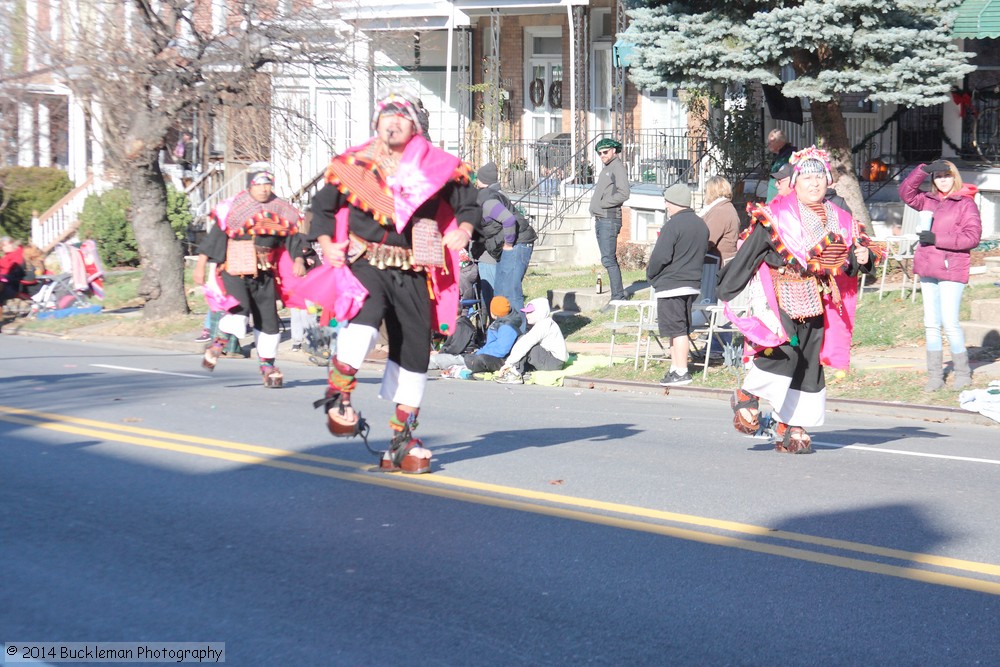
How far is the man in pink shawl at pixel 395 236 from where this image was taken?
25.4ft

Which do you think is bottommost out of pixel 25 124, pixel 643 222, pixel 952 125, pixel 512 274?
pixel 512 274

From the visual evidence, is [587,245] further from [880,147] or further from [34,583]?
[34,583]

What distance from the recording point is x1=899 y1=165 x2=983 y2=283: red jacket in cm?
1181

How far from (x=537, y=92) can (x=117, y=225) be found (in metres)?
10.2

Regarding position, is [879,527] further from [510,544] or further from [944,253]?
[944,253]

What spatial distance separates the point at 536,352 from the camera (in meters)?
15.2

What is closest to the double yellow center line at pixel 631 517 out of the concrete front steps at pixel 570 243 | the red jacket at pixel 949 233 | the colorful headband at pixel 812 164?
the colorful headband at pixel 812 164

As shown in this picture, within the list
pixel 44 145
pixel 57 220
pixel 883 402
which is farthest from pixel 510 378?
pixel 44 145

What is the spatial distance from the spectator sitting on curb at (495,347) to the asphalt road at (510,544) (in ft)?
14.0

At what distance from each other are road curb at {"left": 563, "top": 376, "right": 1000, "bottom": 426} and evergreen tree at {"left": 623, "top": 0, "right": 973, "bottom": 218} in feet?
17.9

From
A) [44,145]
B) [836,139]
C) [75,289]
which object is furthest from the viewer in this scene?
[44,145]

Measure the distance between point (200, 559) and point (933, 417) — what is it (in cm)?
755

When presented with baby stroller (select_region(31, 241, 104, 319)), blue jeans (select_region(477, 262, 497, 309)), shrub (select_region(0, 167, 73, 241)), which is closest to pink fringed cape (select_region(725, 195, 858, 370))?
blue jeans (select_region(477, 262, 497, 309))

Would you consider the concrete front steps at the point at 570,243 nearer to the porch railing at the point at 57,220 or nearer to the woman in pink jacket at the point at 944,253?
the woman in pink jacket at the point at 944,253
